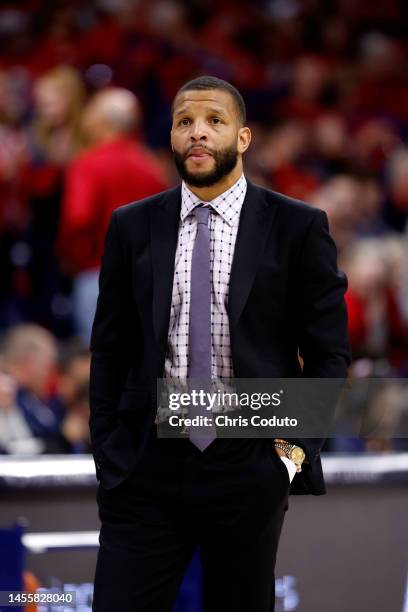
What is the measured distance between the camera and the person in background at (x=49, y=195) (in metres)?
6.30

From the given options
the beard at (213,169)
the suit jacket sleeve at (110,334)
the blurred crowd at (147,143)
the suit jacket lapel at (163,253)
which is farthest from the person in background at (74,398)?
the beard at (213,169)

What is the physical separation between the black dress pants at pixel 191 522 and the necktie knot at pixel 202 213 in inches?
20.0

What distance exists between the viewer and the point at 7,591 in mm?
3146

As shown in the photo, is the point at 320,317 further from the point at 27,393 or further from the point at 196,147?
the point at 27,393

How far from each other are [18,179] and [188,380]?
400 cm

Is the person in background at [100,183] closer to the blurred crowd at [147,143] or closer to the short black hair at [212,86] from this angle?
the blurred crowd at [147,143]

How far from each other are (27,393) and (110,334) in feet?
7.82

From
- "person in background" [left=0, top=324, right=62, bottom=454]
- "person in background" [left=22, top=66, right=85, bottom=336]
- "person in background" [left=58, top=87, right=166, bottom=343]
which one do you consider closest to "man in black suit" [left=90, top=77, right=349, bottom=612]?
"person in background" [left=0, top=324, right=62, bottom=454]

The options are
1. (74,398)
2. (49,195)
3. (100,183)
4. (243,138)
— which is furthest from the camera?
(49,195)

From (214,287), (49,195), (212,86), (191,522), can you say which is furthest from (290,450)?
(49,195)

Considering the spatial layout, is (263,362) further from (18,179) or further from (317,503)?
(18,179)

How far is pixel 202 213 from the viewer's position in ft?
8.89

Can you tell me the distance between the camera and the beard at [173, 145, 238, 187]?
2.65m

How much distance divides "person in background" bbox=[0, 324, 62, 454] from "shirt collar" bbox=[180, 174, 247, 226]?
2.00m
